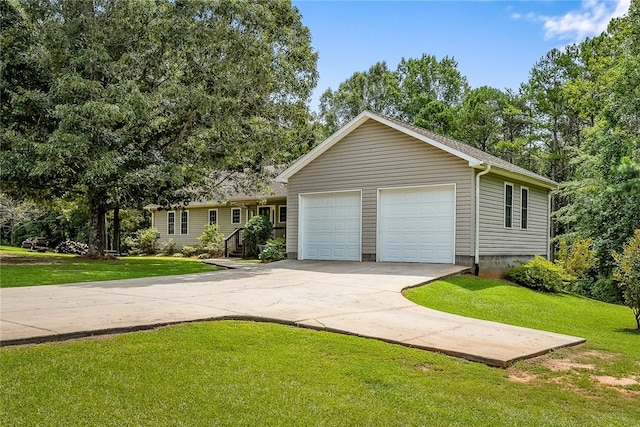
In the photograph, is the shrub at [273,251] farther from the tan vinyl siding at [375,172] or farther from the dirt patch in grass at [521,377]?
the dirt patch in grass at [521,377]

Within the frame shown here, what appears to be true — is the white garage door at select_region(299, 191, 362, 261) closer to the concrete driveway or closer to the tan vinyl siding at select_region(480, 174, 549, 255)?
the tan vinyl siding at select_region(480, 174, 549, 255)

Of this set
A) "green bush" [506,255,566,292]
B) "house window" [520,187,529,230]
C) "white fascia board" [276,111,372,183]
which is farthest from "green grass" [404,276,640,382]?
"white fascia board" [276,111,372,183]

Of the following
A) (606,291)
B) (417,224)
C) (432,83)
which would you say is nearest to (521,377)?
(417,224)

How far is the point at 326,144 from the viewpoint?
697 inches

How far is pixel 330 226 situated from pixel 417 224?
3.28 meters

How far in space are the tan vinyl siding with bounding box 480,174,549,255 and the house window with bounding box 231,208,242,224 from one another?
1453 cm

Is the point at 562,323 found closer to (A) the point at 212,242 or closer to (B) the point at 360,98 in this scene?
(A) the point at 212,242

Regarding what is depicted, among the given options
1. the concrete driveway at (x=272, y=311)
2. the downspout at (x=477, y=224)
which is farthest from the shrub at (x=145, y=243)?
the downspout at (x=477, y=224)

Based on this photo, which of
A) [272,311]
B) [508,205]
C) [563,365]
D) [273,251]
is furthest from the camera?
[273,251]

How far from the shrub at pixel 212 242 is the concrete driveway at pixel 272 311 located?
1312 cm

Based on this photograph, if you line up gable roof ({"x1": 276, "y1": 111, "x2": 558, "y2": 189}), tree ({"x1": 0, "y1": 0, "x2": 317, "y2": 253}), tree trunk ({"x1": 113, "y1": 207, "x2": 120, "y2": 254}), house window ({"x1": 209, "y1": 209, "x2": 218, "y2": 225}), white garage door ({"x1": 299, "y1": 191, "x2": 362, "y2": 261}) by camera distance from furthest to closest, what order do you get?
house window ({"x1": 209, "y1": 209, "x2": 218, "y2": 225}), tree trunk ({"x1": 113, "y1": 207, "x2": 120, "y2": 254}), white garage door ({"x1": 299, "y1": 191, "x2": 362, "y2": 261}), tree ({"x1": 0, "y1": 0, "x2": 317, "y2": 253}), gable roof ({"x1": 276, "y1": 111, "x2": 558, "y2": 189})

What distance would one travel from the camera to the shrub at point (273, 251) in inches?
803

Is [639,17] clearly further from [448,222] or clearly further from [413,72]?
[413,72]

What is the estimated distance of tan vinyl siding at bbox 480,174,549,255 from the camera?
15281 mm
